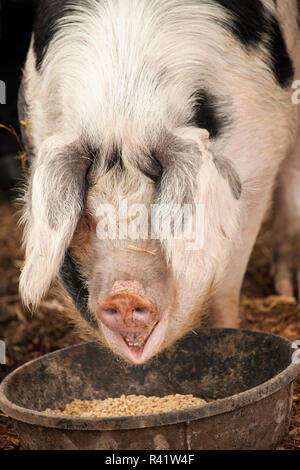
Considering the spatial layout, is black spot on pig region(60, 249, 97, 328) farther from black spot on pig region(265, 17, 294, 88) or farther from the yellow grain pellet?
→ black spot on pig region(265, 17, 294, 88)

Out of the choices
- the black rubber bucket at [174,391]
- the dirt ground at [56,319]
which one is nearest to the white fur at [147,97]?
the black rubber bucket at [174,391]

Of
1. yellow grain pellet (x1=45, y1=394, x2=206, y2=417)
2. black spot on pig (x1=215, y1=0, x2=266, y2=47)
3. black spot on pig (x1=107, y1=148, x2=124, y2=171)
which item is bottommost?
yellow grain pellet (x1=45, y1=394, x2=206, y2=417)

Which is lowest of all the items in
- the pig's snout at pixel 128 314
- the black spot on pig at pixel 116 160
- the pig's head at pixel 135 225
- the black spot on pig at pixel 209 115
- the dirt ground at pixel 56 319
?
the dirt ground at pixel 56 319

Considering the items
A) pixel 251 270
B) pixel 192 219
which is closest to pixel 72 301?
pixel 192 219

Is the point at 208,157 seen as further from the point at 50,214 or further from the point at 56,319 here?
the point at 56,319

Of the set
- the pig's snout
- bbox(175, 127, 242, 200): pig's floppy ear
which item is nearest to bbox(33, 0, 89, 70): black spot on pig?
bbox(175, 127, 242, 200): pig's floppy ear

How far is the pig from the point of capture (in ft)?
7.11

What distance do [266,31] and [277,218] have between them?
1.53 meters

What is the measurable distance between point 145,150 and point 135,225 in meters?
0.24

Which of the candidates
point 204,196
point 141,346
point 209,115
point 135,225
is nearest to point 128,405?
point 141,346

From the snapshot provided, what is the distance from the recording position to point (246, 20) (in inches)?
100

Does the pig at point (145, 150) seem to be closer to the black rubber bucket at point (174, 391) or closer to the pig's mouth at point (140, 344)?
the pig's mouth at point (140, 344)

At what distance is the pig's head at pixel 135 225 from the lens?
212 cm

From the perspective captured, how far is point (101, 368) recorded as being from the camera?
2672 mm
